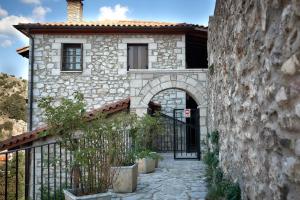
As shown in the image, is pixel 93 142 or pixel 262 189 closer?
pixel 262 189

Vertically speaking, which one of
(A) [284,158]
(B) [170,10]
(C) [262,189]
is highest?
(B) [170,10]

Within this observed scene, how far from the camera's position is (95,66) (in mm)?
11414

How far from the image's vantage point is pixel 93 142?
14.6 feet

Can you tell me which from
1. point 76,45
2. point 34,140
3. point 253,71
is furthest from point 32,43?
point 253,71

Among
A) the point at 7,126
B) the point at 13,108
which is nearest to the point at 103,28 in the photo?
the point at 7,126

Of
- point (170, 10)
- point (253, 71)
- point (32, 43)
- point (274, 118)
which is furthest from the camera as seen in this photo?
point (170, 10)

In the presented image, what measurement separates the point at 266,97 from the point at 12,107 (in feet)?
87.2

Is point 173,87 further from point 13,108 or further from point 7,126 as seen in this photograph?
point 13,108

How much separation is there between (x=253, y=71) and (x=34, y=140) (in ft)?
23.3

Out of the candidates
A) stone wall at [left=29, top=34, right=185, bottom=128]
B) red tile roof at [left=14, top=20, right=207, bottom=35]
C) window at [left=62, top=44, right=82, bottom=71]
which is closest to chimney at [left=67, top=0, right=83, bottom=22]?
red tile roof at [left=14, top=20, right=207, bottom=35]

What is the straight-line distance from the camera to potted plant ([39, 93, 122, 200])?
3.70 m

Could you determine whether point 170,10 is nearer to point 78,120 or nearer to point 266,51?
point 78,120

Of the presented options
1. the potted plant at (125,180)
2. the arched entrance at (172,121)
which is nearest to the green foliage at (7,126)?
the arched entrance at (172,121)

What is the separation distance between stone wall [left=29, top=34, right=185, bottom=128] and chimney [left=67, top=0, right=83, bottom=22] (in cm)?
201
